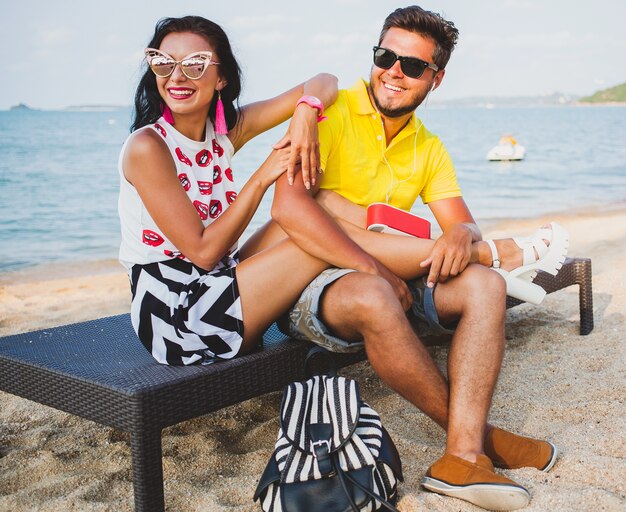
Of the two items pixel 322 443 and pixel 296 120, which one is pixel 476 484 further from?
pixel 296 120

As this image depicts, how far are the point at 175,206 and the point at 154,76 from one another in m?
0.71

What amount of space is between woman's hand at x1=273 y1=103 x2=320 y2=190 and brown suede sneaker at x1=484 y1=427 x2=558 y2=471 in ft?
4.18

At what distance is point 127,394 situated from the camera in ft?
7.53

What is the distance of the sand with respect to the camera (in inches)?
100

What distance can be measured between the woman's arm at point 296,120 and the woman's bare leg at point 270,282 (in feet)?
1.26

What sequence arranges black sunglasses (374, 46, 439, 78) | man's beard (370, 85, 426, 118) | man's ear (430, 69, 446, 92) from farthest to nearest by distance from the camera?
man's ear (430, 69, 446, 92)
man's beard (370, 85, 426, 118)
black sunglasses (374, 46, 439, 78)

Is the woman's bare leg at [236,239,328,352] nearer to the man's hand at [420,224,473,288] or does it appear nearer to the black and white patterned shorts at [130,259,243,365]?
the black and white patterned shorts at [130,259,243,365]

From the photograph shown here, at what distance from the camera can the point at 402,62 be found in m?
3.30

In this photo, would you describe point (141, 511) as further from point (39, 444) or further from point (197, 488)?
point (39, 444)

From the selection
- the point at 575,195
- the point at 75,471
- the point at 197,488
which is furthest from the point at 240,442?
the point at 575,195

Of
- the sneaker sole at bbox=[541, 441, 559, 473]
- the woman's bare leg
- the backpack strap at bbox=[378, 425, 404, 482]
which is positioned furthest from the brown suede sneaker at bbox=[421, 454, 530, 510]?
the woman's bare leg

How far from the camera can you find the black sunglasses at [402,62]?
329 cm

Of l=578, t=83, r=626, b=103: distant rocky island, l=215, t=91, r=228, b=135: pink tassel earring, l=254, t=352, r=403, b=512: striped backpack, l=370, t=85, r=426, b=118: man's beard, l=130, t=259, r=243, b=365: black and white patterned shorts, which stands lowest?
l=578, t=83, r=626, b=103: distant rocky island

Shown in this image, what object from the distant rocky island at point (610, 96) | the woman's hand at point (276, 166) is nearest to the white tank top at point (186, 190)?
the woman's hand at point (276, 166)
